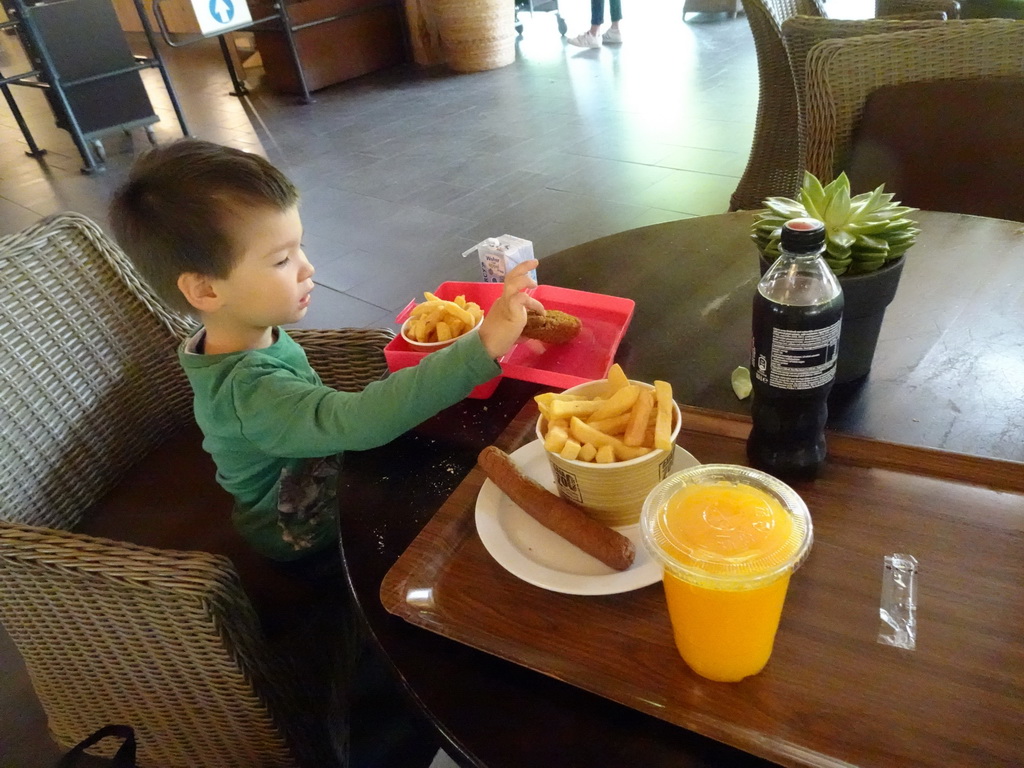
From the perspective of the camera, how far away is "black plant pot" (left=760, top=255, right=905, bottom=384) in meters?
0.98

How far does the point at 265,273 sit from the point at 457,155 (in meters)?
3.75

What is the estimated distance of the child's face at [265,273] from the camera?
1149 millimetres

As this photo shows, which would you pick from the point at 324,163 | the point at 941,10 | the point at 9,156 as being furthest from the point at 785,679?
the point at 9,156

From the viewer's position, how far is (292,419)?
1.10 metres

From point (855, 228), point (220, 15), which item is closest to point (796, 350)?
point (855, 228)

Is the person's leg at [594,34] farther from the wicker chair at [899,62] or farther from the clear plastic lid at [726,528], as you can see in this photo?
the clear plastic lid at [726,528]

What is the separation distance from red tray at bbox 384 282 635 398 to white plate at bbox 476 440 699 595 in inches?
9.7

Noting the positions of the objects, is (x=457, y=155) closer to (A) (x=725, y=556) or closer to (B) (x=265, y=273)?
(B) (x=265, y=273)

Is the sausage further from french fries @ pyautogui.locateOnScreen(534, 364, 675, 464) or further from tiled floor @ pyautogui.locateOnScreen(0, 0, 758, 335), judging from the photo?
tiled floor @ pyautogui.locateOnScreen(0, 0, 758, 335)

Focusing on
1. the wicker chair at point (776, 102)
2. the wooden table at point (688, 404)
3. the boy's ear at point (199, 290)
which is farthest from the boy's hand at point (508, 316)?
the wicker chair at point (776, 102)

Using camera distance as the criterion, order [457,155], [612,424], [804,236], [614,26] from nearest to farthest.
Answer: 1. [804,236]
2. [612,424]
3. [457,155]
4. [614,26]

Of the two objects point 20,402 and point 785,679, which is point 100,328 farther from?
point 785,679

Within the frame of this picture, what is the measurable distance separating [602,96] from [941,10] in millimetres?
2923

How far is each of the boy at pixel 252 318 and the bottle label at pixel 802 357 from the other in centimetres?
36
